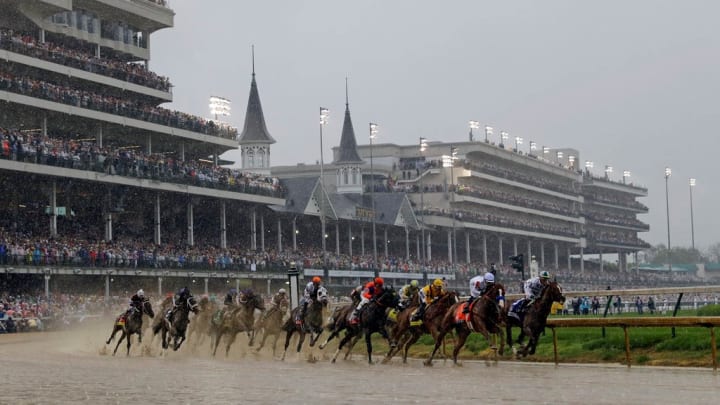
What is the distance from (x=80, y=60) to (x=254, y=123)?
1270 inches

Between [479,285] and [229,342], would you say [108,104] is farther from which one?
[479,285]

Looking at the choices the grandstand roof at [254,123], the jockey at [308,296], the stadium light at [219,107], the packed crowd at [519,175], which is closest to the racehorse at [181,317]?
the jockey at [308,296]

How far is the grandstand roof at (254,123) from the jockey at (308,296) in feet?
207

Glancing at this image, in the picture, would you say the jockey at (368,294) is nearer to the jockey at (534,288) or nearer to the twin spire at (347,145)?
the jockey at (534,288)

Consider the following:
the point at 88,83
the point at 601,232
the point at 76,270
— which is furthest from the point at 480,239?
the point at 76,270

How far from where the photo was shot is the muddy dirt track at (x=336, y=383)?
15.8m

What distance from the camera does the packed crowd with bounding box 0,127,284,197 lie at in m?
53.1

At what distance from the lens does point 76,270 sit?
53.2 m

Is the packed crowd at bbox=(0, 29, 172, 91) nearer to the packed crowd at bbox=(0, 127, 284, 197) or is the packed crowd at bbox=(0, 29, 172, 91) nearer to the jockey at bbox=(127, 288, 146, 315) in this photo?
the packed crowd at bbox=(0, 127, 284, 197)

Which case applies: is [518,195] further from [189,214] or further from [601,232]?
[189,214]

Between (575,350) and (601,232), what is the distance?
118m

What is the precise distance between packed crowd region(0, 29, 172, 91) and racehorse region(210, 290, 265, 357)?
2846 cm

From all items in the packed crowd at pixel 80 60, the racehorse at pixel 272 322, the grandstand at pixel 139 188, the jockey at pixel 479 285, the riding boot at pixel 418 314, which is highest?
the packed crowd at pixel 80 60

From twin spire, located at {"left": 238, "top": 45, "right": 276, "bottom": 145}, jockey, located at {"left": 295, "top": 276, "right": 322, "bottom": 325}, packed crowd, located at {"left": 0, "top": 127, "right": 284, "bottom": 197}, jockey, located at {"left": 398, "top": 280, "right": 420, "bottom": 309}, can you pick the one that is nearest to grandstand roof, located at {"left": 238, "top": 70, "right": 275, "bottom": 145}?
twin spire, located at {"left": 238, "top": 45, "right": 276, "bottom": 145}
